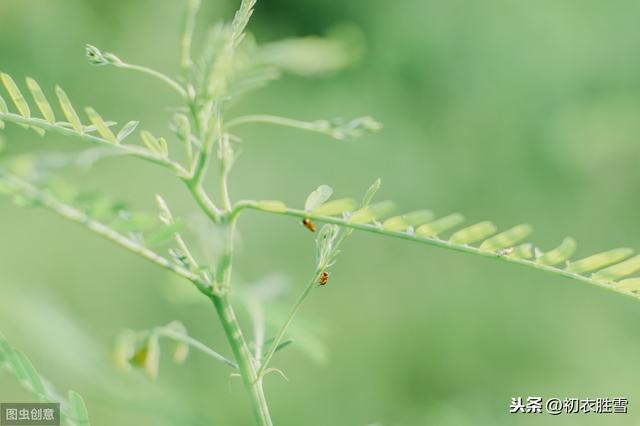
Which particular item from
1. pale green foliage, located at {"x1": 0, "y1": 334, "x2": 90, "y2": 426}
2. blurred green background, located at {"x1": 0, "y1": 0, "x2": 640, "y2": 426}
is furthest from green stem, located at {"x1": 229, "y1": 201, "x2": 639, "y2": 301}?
blurred green background, located at {"x1": 0, "y1": 0, "x2": 640, "y2": 426}

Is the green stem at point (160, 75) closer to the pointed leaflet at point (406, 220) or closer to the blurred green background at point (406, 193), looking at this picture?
the pointed leaflet at point (406, 220)

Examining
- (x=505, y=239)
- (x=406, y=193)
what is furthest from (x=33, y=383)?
(x=406, y=193)

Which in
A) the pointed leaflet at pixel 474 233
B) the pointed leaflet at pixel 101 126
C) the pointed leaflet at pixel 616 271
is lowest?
the pointed leaflet at pixel 616 271

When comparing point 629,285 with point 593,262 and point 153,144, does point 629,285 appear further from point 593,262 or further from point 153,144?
point 153,144

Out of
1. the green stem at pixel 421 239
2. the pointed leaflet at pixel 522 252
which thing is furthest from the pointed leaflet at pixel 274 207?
the pointed leaflet at pixel 522 252

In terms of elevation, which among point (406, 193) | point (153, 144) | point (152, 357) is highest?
point (406, 193)
